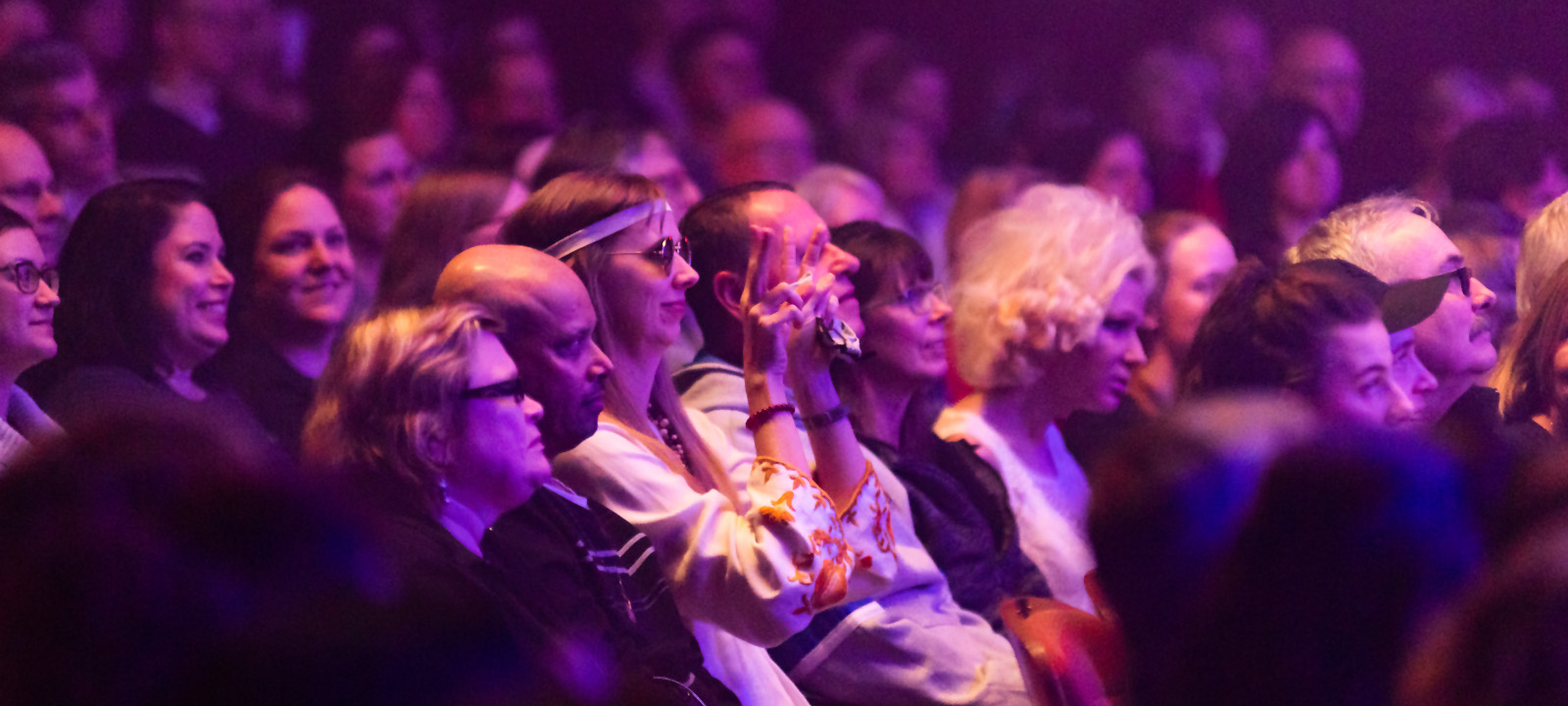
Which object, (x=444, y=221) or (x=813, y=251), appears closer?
(x=813, y=251)

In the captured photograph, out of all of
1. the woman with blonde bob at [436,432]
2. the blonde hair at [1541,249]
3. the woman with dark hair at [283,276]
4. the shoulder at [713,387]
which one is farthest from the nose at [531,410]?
the blonde hair at [1541,249]

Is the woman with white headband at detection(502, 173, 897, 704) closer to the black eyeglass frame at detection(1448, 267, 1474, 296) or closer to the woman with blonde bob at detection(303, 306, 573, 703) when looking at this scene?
the woman with blonde bob at detection(303, 306, 573, 703)

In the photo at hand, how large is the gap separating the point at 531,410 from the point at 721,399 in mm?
791

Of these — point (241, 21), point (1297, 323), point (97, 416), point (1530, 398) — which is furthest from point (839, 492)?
point (241, 21)

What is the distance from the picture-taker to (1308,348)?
8.65ft

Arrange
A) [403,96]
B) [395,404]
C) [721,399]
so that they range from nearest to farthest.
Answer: [395,404]
[721,399]
[403,96]

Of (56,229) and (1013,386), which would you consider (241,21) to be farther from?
(1013,386)

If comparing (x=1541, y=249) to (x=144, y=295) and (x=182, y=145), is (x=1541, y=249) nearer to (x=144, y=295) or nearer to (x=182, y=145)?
(x=144, y=295)

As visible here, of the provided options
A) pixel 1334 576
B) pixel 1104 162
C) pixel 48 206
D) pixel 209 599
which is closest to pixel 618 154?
pixel 48 206

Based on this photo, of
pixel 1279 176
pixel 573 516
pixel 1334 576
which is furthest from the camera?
pixel 1279 176

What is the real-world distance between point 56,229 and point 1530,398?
3.19 metres

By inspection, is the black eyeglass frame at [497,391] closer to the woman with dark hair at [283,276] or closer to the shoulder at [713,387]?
the shoulder at [713,387]

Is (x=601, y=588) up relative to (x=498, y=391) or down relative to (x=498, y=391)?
down

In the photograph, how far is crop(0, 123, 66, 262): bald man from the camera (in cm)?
345
